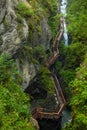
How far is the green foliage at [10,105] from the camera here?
18.3 m

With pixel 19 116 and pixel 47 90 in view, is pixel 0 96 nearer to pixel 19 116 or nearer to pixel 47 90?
pixel 19 116

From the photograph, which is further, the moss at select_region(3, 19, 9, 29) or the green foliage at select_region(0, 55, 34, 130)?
the moss at select_region(3, 19, 9, 29)

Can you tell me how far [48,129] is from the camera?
3572cm

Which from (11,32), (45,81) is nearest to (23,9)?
(11,32)

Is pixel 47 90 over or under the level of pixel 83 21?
under

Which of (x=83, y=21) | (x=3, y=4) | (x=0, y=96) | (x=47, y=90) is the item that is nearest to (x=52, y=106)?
(x=47, y=90)

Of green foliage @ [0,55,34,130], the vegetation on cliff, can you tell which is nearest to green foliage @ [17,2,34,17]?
the vegetation on cliff

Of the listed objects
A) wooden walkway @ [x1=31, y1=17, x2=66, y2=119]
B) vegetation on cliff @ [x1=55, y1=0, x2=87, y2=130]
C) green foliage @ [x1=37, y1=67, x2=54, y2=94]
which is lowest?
wooden walkway @ [x1=31, y1=17, x2=66, y2=119]

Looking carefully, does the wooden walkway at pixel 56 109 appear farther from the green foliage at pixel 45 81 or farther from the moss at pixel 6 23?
the moss at pixel 6 23

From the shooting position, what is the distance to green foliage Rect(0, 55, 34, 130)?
18330 millimetres

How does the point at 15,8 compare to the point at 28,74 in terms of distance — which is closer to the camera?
the point at 15,8

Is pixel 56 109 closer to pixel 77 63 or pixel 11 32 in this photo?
pixel 77 63

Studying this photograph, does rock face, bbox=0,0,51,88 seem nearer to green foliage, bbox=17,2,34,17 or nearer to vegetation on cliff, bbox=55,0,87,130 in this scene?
green foliage, bbox=17,2,34,17

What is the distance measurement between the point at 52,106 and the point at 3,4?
1506 cm
